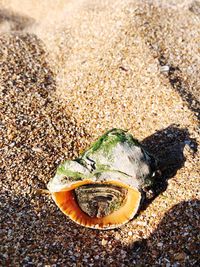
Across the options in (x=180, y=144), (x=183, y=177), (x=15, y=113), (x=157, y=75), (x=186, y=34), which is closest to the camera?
(x=183, y=177)

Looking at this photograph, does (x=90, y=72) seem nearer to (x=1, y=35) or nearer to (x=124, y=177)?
(x=1, y=35)

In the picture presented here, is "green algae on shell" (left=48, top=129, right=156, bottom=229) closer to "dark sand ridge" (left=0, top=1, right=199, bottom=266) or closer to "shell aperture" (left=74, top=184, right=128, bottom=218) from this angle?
"shell aperture" (left=74, top=184, right=128, bottom=218)

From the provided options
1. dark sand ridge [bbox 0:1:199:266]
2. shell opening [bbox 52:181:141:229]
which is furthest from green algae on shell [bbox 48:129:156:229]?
dark sand ridge [bbox 0:1:199:266]

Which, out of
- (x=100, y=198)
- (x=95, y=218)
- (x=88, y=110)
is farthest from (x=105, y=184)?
(x=88, y=110)

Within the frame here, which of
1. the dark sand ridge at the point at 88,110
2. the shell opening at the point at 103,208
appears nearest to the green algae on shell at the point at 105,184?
the shell opening at the point at 103,208

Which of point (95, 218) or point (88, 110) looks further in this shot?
point (88, 110)

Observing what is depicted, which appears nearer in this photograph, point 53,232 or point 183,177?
point 53,232

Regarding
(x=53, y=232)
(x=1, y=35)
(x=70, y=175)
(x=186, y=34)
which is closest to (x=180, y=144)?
(x=70, y=175)

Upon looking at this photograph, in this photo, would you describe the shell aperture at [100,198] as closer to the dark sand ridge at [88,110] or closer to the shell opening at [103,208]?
the shell opening at [103,208]

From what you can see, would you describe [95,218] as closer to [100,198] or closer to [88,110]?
[100,198]
